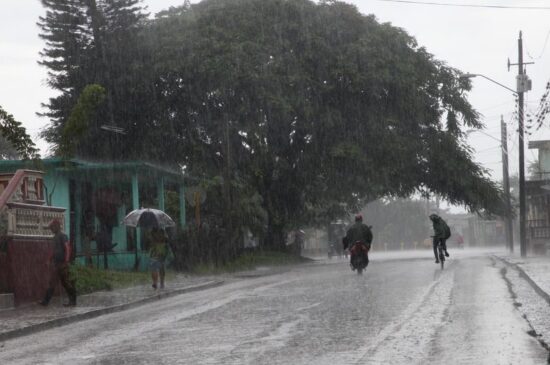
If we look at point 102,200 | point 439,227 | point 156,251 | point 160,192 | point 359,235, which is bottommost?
point 156,251

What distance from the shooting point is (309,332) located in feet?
39.2

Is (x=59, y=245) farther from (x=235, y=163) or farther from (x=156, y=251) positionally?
(x=235, y=163)

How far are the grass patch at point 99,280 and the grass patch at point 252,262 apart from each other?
197 inches

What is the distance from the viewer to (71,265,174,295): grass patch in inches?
862

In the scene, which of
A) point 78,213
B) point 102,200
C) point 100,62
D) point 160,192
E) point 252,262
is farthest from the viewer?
point 100,62

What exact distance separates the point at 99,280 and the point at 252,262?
15.0 metres

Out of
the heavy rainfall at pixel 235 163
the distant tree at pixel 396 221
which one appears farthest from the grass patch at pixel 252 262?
the distant tree at pixel 396 221

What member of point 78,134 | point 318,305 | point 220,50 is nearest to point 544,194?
point 220,50

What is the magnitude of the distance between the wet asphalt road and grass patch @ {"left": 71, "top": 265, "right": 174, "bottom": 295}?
3336mm

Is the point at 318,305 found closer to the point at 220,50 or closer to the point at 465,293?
the point at 465,293

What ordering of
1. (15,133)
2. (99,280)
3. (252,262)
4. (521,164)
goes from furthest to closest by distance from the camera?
(521,164), (252,262), (99,280), (15,133)

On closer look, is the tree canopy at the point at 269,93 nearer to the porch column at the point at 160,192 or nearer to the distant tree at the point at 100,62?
the distant tree at the point at 100,62

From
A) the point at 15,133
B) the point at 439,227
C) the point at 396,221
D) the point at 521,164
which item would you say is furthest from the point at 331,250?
the point at 396,221

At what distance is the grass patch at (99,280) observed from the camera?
21906mm
